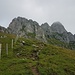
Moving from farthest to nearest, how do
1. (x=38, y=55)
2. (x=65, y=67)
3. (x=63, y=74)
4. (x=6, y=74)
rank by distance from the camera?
(x=38, y=55) < (x=65, y=67) < (x=63, y=74) < (x=6, y=74)

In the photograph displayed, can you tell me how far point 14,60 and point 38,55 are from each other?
23.4 feet

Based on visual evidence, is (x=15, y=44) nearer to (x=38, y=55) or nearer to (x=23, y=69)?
(x=38, y=55)

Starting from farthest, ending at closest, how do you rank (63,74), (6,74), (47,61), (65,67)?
(47,61), (65,67), (63,74), (6,74)

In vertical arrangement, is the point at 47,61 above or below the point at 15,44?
below

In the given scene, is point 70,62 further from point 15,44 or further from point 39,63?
point 15,44

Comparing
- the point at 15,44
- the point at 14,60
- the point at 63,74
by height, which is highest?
the point at 15,44

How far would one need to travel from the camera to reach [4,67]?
38.2 metres

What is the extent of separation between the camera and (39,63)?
135 feet

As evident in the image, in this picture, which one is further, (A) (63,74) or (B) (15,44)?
(B) (15,44)

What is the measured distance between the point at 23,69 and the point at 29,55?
10666 millimetres

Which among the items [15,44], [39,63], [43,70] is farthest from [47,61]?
[15,44]

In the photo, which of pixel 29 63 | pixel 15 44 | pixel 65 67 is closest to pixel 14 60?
pixel 29 63

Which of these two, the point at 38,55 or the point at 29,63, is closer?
the point at 29,63

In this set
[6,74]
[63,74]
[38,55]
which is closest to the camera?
[6,74]
